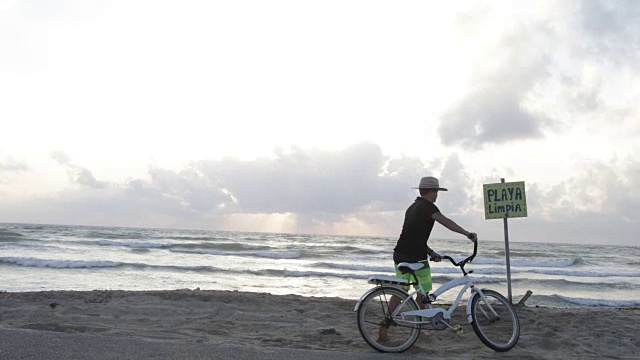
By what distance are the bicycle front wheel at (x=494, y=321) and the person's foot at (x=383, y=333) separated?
101 centimetres

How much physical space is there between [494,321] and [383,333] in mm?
1328

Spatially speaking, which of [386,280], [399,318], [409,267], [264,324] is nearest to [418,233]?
[409,267]

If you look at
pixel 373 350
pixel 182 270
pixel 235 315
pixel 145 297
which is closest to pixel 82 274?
pixel 182 270

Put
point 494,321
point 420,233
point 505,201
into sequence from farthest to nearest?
point 505,201, point 420,233, point 494,321

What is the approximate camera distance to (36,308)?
27.9 ft

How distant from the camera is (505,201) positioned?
8.48 metres

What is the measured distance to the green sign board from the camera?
8.40 meters

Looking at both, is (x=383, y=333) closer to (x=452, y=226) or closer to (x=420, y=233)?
(x=420, y=233)

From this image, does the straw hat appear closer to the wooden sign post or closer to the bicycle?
the bicycle

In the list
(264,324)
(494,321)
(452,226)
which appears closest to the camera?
(452,226)

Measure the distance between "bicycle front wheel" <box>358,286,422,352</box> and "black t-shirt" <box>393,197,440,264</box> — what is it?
510 millimetres

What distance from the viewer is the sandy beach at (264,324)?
6.01 metres

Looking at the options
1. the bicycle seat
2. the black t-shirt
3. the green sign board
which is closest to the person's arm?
the black t-shirt

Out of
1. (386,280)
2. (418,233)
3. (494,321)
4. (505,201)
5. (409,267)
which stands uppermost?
(505,201)
